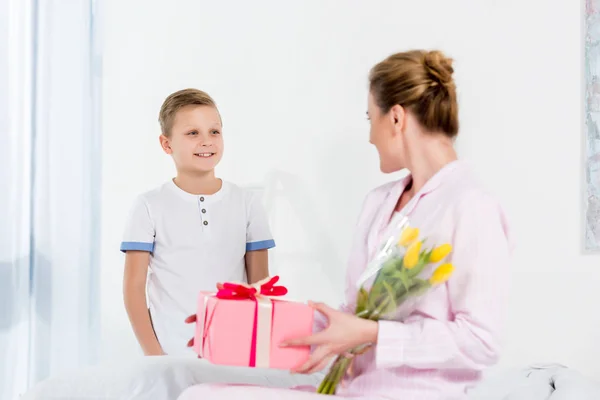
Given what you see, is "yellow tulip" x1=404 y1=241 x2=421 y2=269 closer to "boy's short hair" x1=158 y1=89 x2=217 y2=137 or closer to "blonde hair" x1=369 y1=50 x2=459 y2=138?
"blonde hair" x1=369 y1=50 x2=459 y2=138

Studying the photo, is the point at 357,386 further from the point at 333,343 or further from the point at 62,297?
the point at 62,297

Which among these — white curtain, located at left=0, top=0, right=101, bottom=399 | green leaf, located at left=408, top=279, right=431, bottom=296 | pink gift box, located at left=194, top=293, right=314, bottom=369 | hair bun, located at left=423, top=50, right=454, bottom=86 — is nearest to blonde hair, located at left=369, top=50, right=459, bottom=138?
hair bun, located at left=423, top=50, right=454, bottom=86

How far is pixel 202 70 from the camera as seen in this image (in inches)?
98.1

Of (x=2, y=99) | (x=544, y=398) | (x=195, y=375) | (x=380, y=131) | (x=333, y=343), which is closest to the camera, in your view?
(x=333, y=343)

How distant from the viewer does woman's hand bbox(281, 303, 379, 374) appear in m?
1.19

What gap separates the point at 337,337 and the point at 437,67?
473 millimetres

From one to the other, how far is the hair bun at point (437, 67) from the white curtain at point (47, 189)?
1.48 m

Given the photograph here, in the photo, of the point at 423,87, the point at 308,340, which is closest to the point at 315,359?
the point at 308,340

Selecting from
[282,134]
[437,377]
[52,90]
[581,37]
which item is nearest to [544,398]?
[437,377]

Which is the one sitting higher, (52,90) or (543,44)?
(543,44)

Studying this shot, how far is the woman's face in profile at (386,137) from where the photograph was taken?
1.32m

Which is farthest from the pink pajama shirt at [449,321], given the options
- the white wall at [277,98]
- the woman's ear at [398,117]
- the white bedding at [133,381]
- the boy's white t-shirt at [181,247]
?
the white wall at [277,98]

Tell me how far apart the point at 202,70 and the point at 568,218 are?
1347 millimetres

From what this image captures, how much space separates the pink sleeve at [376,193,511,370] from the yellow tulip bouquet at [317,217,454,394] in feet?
0.12
